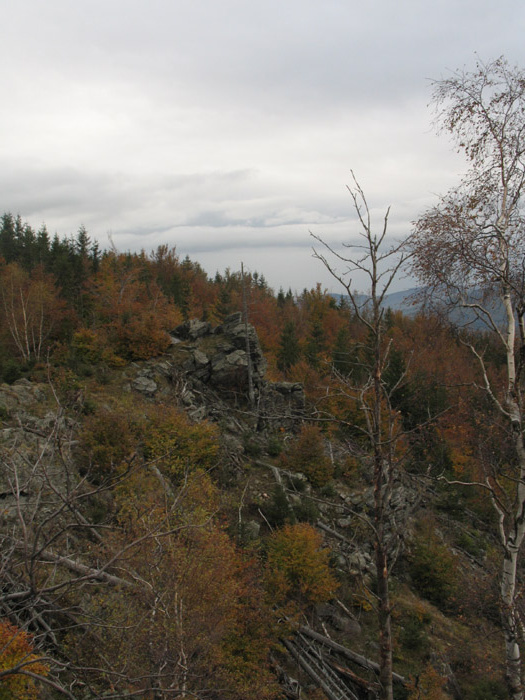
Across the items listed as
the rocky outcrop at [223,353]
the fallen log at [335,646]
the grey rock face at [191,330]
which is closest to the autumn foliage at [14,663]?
the fallen log at [335,646]

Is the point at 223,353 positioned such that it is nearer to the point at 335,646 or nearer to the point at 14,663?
the point at 335,646

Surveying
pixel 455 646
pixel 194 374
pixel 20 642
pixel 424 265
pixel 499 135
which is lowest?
pixel 455 646

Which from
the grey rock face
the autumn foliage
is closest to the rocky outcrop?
the grey rock face

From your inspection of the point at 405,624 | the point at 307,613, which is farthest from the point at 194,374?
the point at 405,624

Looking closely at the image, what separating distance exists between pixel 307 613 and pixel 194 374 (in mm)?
14580

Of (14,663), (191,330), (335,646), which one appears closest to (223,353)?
(191,330)

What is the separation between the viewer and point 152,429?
17.2 m

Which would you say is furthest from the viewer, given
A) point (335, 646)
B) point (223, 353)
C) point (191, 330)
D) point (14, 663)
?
point (191, 330)

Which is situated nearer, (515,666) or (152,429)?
(515,666)

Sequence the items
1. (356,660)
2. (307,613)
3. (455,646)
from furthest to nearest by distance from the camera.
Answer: (455,646) → (307,613) → (356,660)

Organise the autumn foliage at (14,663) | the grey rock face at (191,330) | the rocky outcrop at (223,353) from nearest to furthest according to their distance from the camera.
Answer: the autumn foliage at (14,663), the rocky outcrop at (223,353), the grey rock face at (191,330)

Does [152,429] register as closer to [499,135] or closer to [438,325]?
[438,325]

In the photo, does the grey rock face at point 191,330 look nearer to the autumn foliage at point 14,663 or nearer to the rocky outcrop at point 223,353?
the rocky outcrop at point 223,353

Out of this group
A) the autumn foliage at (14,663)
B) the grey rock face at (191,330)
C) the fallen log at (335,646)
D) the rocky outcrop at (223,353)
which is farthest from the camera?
the grey rock face at (191,330)
